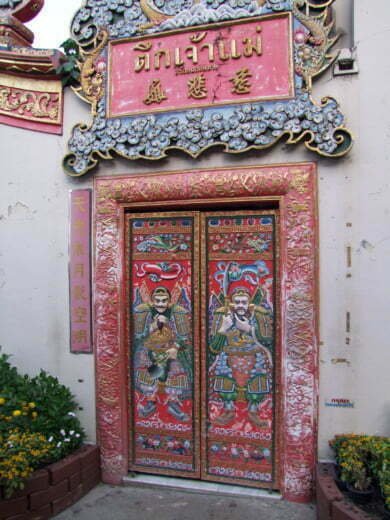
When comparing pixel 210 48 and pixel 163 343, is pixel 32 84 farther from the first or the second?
pixel 163 343

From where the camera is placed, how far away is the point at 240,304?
3637mm

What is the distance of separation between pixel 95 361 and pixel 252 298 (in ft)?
4.57

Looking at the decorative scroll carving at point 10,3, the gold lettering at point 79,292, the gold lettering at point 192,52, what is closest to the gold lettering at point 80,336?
the gold lettering at point 79,292

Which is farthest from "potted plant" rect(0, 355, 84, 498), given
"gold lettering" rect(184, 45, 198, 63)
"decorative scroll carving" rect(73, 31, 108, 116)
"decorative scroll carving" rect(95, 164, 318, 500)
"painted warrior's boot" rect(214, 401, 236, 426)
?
"gold lettering" rect(184, 45, 198, 63)

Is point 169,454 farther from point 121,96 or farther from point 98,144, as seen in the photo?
point 121,96

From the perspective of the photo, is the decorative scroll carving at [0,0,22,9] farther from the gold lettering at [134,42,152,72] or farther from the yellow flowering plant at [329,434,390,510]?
the yellow flowering plant at [329,434,390,510]

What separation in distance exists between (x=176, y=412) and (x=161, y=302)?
35.3 inches

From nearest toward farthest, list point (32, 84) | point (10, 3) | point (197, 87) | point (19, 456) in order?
point (19, 456), point (197, 87), point (32, 84), point (10, 3)

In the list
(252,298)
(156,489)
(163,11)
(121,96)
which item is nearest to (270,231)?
(252,298)

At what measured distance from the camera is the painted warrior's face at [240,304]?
3.62 m

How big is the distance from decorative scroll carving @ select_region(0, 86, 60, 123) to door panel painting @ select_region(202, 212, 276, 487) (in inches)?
64.6

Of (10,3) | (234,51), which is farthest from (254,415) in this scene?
(10,3)

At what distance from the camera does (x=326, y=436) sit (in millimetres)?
3350

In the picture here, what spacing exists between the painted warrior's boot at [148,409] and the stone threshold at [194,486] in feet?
1.63
